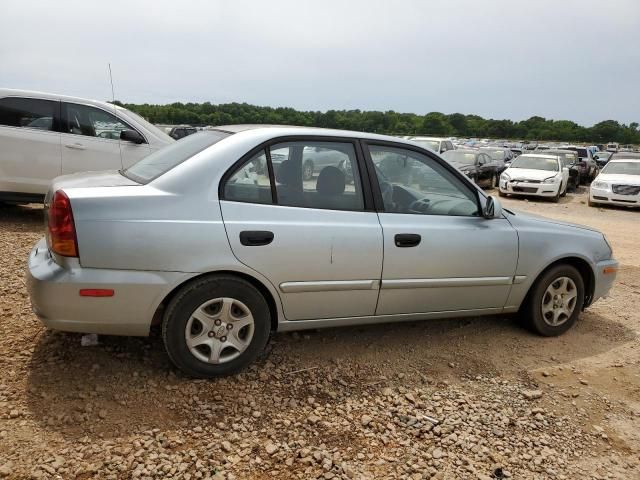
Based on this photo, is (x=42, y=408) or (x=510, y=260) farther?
(x=510, y=260)

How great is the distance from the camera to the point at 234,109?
4862 centimetres

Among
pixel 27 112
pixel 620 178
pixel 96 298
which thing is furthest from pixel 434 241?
pixel 620 178

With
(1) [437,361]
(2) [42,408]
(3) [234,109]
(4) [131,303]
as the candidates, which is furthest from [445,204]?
(3) [234,109]

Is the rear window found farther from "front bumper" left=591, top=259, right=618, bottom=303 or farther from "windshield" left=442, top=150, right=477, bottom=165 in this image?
"windshield" left=442, top=150, right=477, bottom=165

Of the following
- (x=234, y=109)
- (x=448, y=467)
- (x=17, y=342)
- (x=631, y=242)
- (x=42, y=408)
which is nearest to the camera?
(x=448, y=467)

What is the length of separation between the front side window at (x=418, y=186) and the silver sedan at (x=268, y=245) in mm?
10

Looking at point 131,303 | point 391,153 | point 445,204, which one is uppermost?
point 391,153

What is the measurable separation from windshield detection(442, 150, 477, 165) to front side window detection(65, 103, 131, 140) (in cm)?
1203

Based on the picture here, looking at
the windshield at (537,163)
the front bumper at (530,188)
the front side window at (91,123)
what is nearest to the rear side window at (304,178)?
the front side window at (91,123)

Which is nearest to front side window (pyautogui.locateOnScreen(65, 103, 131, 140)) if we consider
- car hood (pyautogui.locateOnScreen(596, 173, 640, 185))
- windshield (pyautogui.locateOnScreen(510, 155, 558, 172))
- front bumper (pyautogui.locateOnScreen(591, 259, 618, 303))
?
front bumper (pyautogui.locateOnScreen(591, 259, 618, 303))

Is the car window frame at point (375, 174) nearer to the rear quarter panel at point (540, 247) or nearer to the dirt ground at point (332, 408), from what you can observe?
the rear quarter panel at point (540, 247)

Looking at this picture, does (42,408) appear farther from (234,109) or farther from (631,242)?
(234,109)

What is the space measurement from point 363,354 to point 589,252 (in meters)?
2.14

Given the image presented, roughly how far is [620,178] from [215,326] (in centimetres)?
1509
